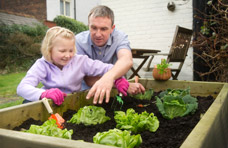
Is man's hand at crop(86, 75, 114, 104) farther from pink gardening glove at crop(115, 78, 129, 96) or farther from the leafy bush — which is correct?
the leafy bush

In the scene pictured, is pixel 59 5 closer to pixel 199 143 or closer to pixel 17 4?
pixel 17 4

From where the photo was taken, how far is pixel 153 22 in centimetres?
678

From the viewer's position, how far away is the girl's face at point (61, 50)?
81.0 inches

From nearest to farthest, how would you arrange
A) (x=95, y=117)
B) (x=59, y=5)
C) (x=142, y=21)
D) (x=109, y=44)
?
(x=95, y=117)
(x=109, y=44)
(x=142, y=21)
(x=59, y=5)

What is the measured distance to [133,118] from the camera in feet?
4.76

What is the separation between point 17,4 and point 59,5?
353 cm

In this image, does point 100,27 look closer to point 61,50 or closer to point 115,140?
point 61,50

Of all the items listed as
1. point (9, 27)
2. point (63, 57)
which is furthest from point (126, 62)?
point (9, 27)

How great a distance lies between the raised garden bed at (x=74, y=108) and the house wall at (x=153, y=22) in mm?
3760

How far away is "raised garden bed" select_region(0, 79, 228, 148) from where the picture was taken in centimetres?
73

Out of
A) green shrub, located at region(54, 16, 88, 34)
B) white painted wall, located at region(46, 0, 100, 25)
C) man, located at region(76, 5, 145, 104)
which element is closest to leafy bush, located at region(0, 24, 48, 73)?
green shrub, located at region(54, 16, 88, 34)

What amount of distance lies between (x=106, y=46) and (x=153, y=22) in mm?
4419

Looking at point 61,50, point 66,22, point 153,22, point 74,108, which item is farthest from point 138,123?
point 66,22

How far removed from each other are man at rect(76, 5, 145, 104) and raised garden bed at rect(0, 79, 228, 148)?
43 centimetres
